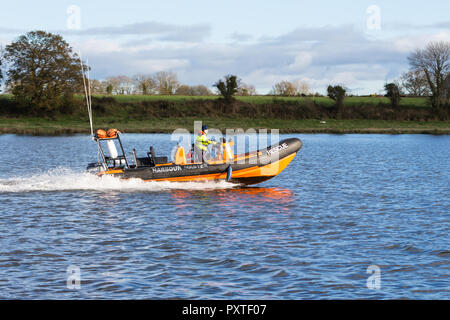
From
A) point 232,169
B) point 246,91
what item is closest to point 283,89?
point 246,91

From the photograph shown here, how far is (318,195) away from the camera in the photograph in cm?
2177

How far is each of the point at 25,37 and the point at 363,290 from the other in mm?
67000

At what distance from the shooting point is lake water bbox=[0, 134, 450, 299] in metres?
10.6

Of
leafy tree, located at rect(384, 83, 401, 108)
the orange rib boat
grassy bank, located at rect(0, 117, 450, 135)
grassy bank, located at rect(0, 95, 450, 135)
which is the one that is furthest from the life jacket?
leafy tree, located at rect(384, 83, 401, 108)

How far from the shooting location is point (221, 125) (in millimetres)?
64250

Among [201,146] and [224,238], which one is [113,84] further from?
[224,238]

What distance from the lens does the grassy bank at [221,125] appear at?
6216 cm

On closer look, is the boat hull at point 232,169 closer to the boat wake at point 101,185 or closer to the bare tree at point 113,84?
the boat wake at point 101,185

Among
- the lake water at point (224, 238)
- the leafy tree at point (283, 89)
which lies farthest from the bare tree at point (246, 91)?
the lake water at point (224, 238)

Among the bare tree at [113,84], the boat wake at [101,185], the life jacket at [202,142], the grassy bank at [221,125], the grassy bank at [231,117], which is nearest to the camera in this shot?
the boat wake at [101,185]

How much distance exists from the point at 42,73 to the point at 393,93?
1620 inches

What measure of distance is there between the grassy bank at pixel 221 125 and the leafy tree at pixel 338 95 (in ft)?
11.3

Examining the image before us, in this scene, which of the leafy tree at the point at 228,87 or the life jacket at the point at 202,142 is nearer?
the life jacket at the point at 202,142

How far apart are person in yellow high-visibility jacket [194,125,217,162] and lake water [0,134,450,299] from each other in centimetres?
94
